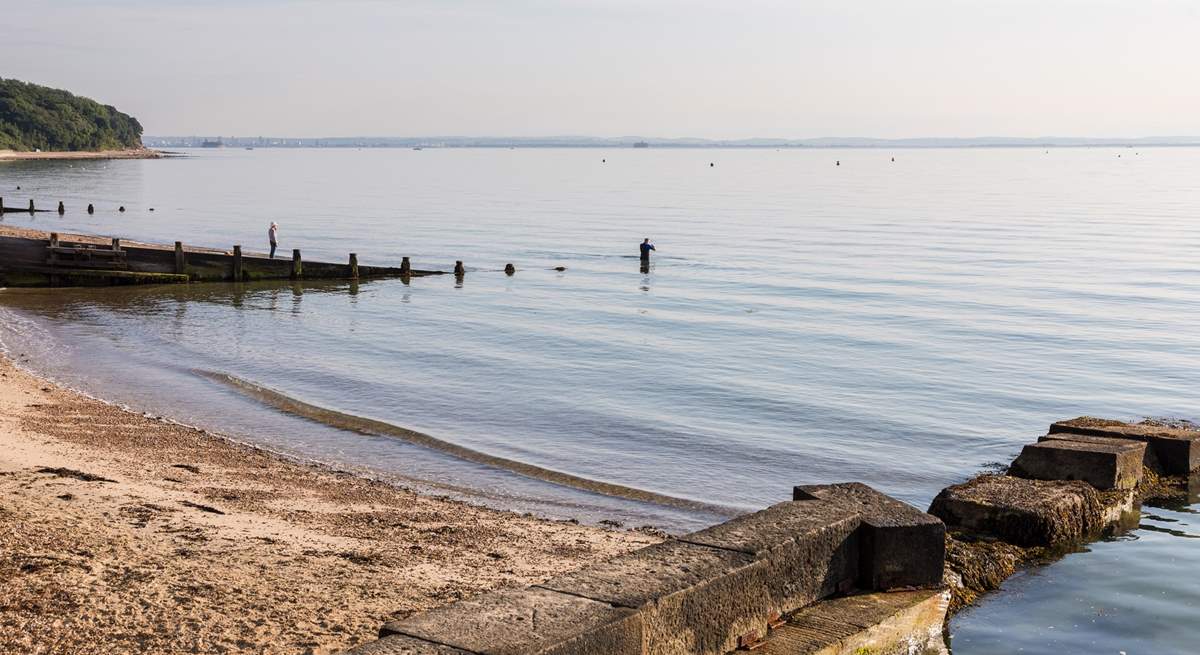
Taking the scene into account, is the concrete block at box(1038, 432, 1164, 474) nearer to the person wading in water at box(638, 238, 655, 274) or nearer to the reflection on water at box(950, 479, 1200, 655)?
the reflection on water at box(950, 479, 1200, 655)

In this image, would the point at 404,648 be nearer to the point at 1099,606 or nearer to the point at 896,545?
the point at 896,545

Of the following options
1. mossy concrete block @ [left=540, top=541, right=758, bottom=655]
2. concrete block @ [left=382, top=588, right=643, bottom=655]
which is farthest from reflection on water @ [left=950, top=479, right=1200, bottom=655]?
concrete block @ [left=382, top=588, right=643, bottom=655]

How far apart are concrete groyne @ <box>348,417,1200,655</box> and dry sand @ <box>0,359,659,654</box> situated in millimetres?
2570

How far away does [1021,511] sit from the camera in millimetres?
11758

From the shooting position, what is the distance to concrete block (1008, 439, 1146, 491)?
13.8m

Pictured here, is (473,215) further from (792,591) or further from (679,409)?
(792,591)

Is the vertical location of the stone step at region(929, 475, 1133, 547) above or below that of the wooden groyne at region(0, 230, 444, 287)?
below

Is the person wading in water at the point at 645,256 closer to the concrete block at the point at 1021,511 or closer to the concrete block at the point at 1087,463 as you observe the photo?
the concrete block at the point at 1087,463

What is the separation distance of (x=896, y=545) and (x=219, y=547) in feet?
22.8

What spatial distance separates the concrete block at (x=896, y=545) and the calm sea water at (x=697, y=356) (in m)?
1.67

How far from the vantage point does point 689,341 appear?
104 feet

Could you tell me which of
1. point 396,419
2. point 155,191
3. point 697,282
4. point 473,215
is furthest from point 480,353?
point 155,191

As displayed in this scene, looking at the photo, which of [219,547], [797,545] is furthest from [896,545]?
[219,547]

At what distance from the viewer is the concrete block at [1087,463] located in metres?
13.8
